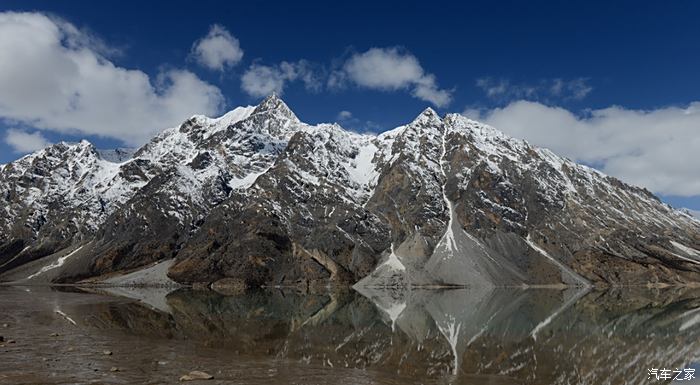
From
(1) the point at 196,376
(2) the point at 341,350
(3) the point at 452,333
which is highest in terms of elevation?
(3) the point at 452,333

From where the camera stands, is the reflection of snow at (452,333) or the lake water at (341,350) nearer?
the lake water at (341,350)

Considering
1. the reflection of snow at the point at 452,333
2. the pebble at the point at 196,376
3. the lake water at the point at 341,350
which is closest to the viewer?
the pebble at the point at 196,376

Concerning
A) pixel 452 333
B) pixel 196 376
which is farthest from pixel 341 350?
pixel 452 333

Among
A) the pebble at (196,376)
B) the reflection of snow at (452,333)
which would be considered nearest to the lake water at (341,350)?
the reflection of snow at (452,333)

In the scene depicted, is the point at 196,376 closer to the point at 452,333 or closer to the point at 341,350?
the point at 341,350

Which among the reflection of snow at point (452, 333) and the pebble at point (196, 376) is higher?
the reflection of snow at point (452, 333)

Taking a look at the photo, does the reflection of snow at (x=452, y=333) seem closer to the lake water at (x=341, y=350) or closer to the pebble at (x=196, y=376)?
the lake water at (x=341, y=350)

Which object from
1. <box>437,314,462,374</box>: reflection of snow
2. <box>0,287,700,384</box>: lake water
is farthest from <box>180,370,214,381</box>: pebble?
<box>437,314,462,374</box>: reflection of snow

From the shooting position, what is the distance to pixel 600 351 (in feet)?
163

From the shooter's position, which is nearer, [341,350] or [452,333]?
[341,350]

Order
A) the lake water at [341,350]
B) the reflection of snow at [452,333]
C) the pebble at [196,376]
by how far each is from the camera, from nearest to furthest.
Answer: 1. the pebble at [196,376]
2. the lake water at [341,350]
3. the reflection of snow at [452,333]

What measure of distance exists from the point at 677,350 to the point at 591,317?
118 feet

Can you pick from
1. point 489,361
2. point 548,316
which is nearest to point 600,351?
point 489,361

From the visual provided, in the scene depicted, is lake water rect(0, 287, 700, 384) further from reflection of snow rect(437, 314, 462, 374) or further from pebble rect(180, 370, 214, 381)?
pebble rect(180, 370, 214, 381)
